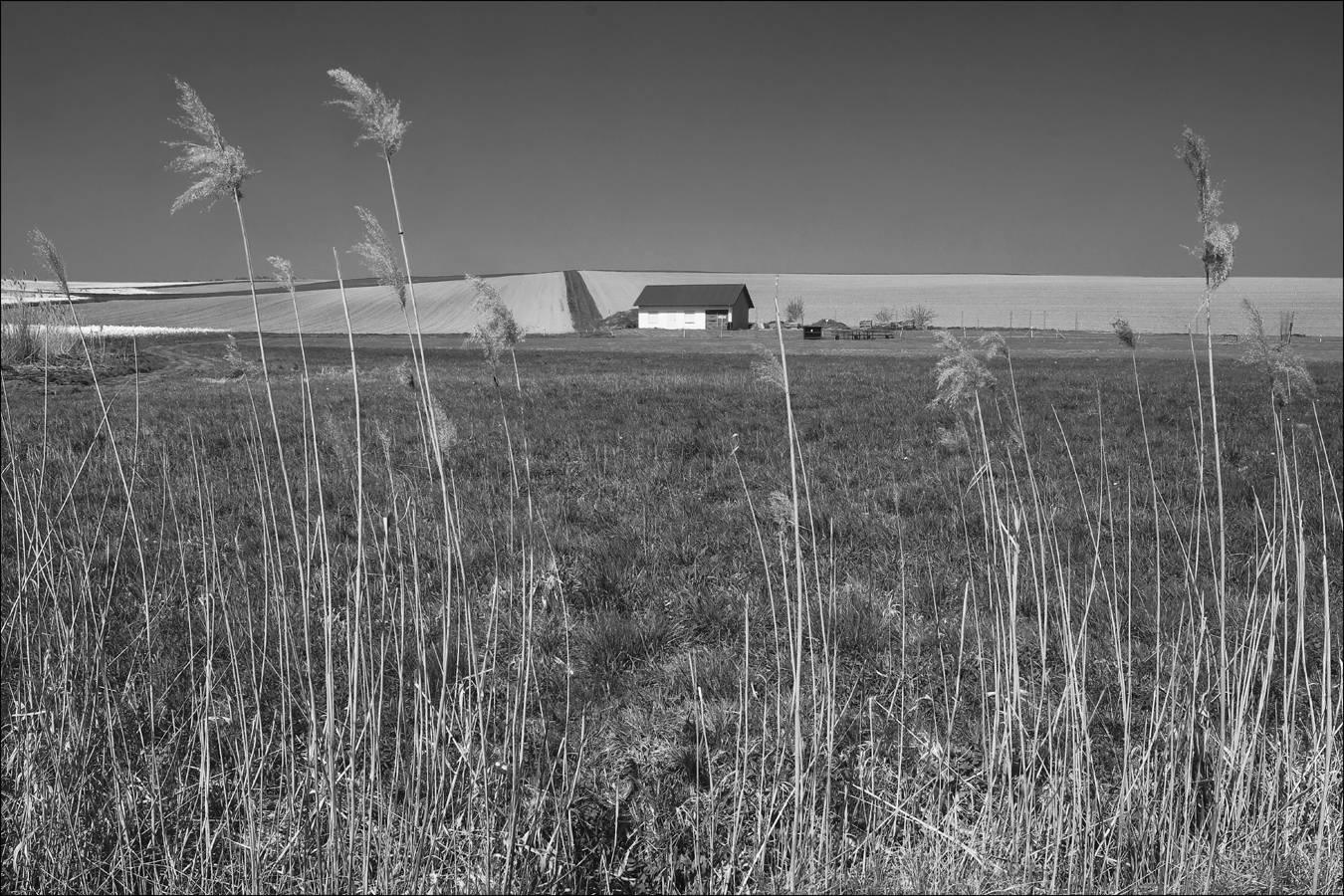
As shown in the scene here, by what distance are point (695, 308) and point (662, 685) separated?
61.6 m

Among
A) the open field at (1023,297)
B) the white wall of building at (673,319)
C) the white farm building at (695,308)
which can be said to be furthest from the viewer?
the white farm building at (695,308)

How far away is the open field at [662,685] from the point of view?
217 centimetres

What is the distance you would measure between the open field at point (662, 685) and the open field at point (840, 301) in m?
31.8

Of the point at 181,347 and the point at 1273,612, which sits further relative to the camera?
the point at 181,347

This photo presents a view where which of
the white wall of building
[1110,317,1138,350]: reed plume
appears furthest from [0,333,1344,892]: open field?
the white wall of building

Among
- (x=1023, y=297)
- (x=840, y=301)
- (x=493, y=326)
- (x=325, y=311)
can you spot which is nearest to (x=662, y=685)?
(x=493, y=326)

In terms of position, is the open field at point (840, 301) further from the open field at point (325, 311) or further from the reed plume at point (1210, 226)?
the reed plume at point (1210, 226)

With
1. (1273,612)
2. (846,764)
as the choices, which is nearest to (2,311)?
(846,764)

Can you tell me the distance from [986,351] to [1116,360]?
24.1 metres

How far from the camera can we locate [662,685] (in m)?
3.29

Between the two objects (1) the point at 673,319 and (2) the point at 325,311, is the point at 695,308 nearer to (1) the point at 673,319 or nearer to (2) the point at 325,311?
(1) the point at 673,319

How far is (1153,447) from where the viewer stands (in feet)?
26.8

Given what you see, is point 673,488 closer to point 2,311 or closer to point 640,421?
point 640,421

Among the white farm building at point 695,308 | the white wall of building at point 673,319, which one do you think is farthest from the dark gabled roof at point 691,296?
the white wall of building at point 673,319
